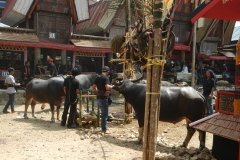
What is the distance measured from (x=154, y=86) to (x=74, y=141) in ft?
11.2

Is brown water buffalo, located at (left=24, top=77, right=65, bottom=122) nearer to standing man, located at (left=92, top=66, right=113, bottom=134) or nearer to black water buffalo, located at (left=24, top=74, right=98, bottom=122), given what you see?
black water buffalo, located at (left=24, top=74, right=98, bottom=122)

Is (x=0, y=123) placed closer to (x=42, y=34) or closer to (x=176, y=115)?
(x=176, y=115)

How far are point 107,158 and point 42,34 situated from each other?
13.6 metres

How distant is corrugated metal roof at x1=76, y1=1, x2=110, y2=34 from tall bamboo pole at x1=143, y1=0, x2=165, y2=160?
16812 mm

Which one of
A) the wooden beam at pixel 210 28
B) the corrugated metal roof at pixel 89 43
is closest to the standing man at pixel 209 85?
the corrugated metal roof at pixel 89 43

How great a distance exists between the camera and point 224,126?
16.2ft

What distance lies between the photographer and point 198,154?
5.64m

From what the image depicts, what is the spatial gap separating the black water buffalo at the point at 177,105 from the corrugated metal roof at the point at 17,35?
9986 millimetres

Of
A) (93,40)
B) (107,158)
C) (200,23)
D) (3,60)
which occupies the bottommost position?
(107,158)

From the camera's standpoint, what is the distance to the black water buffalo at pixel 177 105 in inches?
250


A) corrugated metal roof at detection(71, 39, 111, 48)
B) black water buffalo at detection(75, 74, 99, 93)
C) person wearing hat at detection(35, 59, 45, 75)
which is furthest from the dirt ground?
corrugated metal roof at detection(71, 39, 111, 48)

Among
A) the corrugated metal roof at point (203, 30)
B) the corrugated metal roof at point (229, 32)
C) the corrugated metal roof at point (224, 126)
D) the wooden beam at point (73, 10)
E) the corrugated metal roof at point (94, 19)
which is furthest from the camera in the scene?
the corrugated metal roof at point (229, 32)

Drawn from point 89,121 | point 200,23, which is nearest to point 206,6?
point 89,121

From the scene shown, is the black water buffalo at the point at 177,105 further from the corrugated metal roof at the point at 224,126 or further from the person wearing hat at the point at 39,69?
the person wearing hat at the point at 39,69
